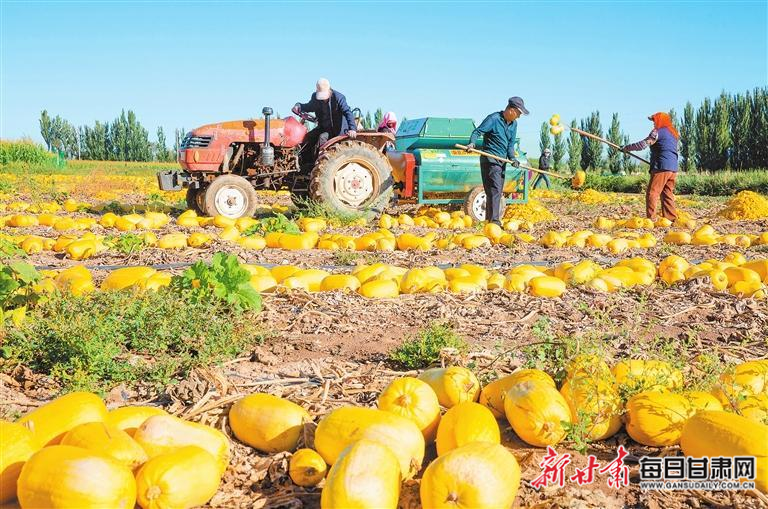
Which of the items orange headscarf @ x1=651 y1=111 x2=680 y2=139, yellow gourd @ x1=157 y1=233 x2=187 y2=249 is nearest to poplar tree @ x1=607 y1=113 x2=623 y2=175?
orange headscarf @ x1=651 y1=111 x2=680 y2=139

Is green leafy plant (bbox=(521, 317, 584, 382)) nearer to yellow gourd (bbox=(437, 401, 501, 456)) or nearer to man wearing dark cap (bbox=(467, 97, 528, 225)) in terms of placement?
yellow gourd (bbox=(437, 401, 501, 456))

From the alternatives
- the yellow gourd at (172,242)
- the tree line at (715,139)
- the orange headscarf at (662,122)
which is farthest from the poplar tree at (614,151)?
the yellow gourd at (172,242)

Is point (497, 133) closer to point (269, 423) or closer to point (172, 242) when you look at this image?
point (172, 242)

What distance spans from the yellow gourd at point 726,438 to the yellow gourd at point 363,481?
3.64 ft

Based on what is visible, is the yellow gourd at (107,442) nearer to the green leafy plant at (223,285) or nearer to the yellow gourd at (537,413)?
the yellow gourd at (537,413)

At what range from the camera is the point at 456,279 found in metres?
5.59

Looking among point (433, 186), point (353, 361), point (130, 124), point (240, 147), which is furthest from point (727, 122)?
point (130, 124)

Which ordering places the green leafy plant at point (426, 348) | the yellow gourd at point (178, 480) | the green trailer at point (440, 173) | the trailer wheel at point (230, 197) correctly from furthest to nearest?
the green trailer at point (440, 173) < the trailer wheel at point (230, 197) < the green leafy plant at point (426, 348) < the yellow gourd at point (178, 480)

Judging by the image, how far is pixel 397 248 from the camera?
27.4 feet

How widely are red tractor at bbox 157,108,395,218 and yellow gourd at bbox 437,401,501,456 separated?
8.96m

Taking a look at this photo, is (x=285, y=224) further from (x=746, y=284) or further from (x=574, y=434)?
(x=574, y=434)

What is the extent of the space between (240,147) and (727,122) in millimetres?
35314

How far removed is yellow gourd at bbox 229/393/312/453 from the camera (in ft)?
8.27

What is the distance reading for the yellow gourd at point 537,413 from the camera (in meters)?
2.49
